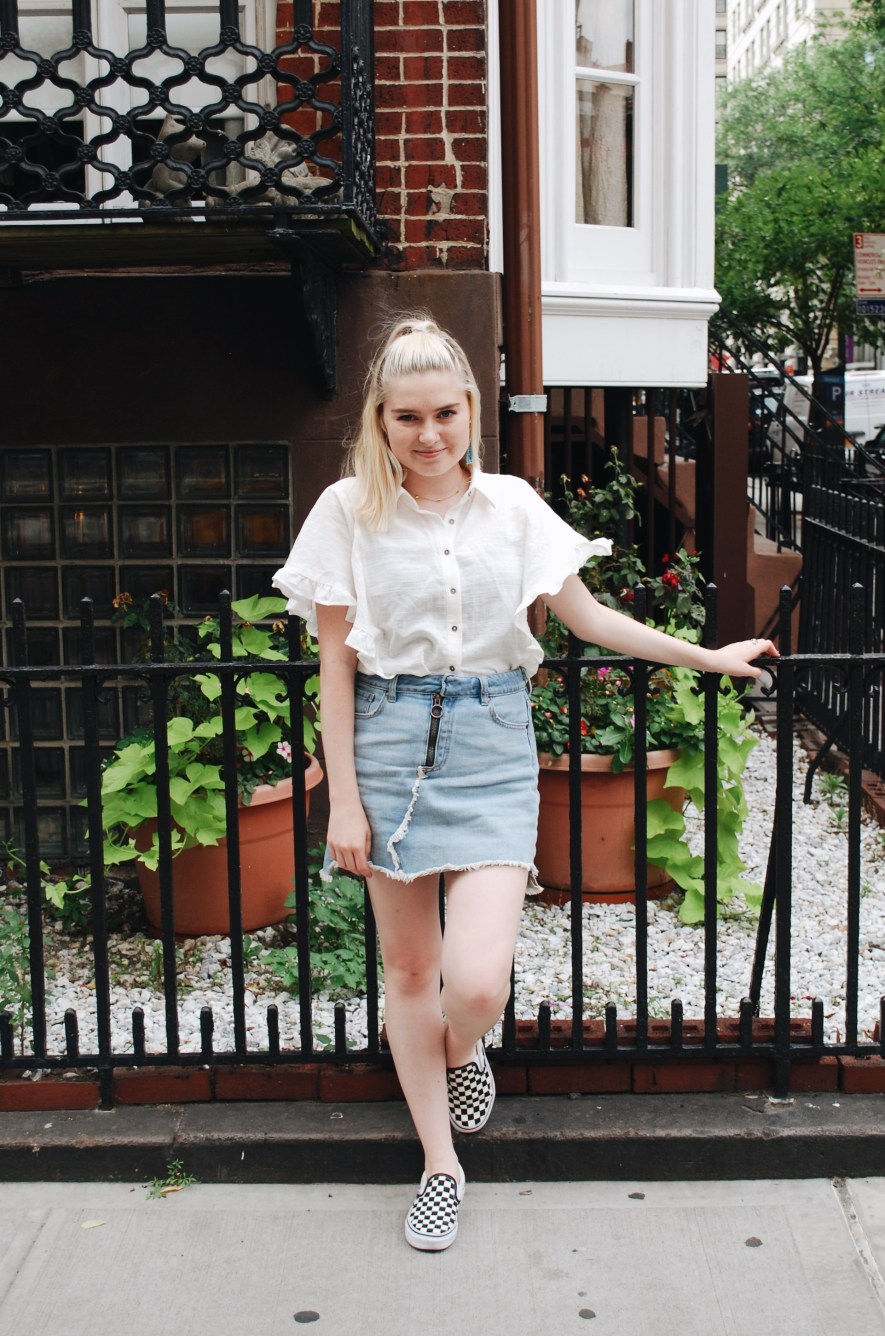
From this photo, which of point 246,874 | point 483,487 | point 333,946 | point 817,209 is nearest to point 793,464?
point 246,874

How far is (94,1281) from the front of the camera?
2832mm

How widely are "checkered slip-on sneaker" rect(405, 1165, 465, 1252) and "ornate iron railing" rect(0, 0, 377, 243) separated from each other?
2737 millimetres

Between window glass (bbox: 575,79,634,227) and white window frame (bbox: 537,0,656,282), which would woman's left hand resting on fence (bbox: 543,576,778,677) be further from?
window glass (bbox: 575,79,634,227)

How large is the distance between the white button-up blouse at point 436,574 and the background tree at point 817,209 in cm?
1936

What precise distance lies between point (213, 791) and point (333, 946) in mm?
594

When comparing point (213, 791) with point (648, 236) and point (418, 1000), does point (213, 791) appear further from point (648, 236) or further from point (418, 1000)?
point (648, 236)

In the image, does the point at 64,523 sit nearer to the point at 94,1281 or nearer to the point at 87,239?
the point at 87,239

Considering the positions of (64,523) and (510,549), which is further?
(64,523)

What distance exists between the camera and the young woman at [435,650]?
271cm

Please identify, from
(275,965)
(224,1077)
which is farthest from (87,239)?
(224,1077)

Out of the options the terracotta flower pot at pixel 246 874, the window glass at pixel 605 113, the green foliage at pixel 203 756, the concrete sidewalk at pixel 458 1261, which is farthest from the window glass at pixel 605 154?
the concrete sidewalk at pixel 458 1261

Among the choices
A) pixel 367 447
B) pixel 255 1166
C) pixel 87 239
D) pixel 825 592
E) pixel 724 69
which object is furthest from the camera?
pixel 724 69

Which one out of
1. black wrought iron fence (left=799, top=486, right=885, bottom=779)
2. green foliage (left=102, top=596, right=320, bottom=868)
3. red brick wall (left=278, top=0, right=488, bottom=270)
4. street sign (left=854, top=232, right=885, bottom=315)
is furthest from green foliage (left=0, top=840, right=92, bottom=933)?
street sign (left=854, top=232, right=885, bottom=315)

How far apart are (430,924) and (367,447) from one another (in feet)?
3.27
